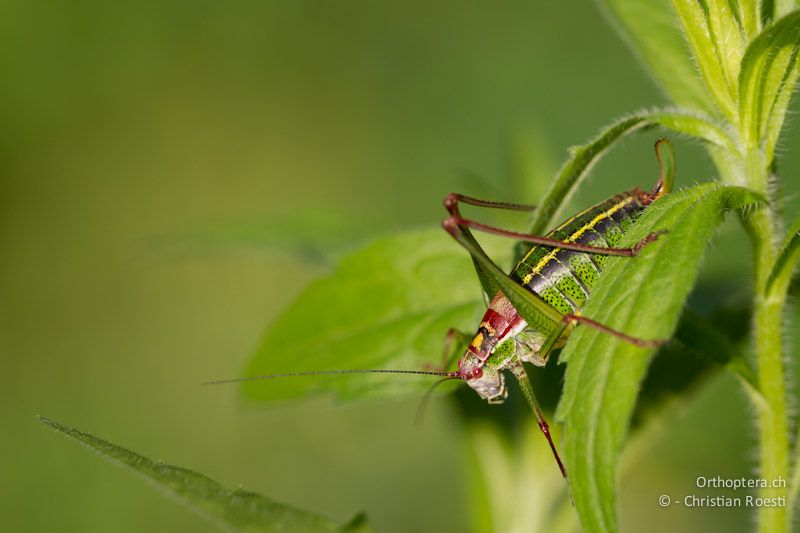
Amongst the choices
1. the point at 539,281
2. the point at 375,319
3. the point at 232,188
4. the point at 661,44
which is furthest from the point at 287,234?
the point at 232,188

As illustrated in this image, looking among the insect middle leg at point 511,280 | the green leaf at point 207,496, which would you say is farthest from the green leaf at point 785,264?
the green leaf at point 207,496

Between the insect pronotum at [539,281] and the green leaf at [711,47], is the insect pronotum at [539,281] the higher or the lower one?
the lower one

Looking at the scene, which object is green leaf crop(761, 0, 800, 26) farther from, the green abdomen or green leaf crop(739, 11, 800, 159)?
the green abdomen

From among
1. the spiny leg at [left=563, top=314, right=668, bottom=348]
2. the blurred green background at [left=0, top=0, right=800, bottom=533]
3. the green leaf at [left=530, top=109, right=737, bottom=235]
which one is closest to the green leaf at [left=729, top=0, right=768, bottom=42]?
the green leaf at [left=530, top=109, right=737, bottom=235]

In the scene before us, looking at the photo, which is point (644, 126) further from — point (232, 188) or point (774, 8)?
point (232, 188)

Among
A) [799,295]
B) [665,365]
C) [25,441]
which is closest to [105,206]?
[25,441]

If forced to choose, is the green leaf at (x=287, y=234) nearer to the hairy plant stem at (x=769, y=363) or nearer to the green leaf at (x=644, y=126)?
the green leaf at (x=644, y=126)
